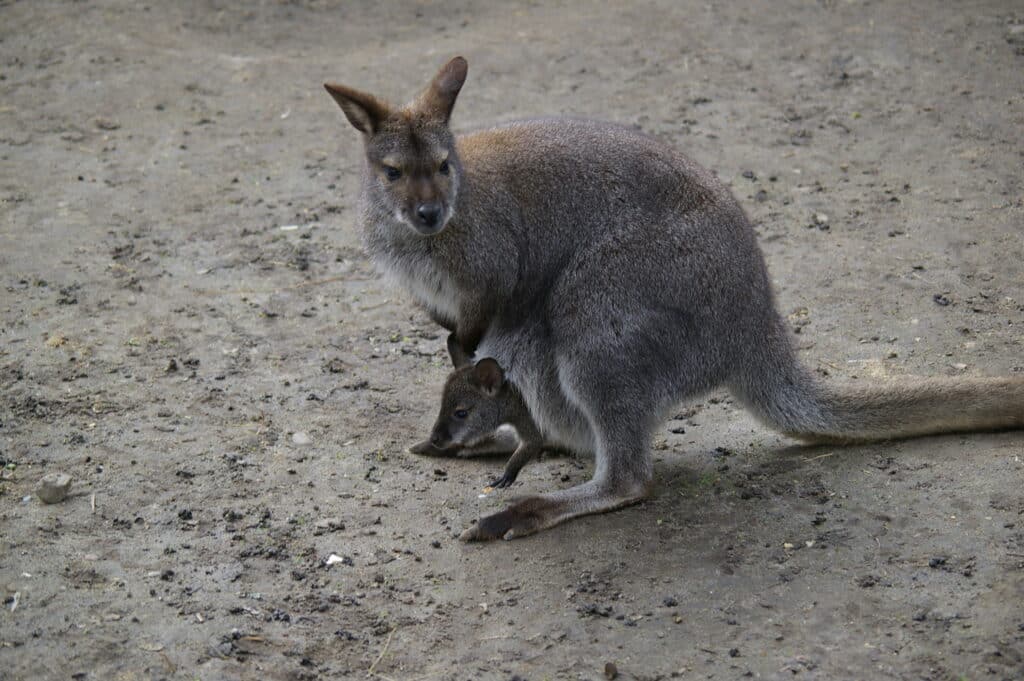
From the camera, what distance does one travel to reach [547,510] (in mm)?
4598

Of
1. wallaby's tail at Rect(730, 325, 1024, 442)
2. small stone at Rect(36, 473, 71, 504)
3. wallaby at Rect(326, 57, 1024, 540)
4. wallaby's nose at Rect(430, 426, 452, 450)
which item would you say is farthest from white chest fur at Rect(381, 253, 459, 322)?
small stone at Rect(36, 473, 71, 504)

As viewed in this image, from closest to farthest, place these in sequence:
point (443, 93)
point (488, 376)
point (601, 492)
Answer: point (601, 492)
point (443, 93)
point (488, 376)

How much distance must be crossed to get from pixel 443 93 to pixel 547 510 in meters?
1.71

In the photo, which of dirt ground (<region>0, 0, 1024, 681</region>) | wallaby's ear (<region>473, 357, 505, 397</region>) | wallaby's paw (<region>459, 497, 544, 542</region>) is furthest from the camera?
wallaby's ear (<region>473, 357, 505, 397</region>)

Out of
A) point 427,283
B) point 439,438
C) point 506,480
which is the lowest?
point 506,480

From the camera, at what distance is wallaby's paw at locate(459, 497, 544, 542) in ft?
14.9

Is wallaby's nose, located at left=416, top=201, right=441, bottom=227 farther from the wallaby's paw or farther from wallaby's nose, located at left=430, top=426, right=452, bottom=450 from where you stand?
the wallaby's paw

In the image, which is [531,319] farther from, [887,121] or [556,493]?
[887,121]

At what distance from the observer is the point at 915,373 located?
535 centimetres

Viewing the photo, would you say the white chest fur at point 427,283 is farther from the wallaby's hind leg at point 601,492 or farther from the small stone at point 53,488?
the small stone at point 53,488

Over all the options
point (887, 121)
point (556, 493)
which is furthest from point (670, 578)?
point (887, 121)

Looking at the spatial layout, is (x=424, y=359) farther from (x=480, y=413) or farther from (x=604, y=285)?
(x=604, y=285)

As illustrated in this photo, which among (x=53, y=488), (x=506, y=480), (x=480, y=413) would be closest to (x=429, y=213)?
(x=480, y=413)

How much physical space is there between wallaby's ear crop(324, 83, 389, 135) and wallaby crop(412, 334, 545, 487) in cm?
95
